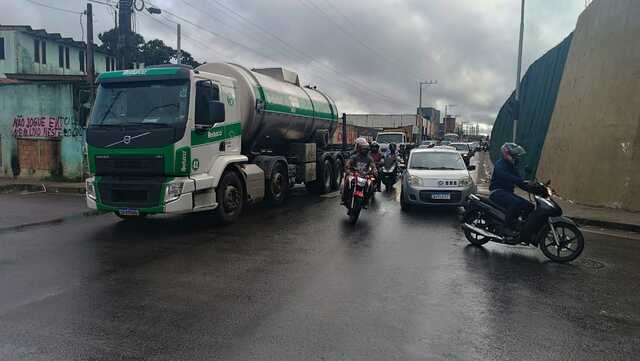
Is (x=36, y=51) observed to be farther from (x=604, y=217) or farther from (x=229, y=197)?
(x=604, y=217)

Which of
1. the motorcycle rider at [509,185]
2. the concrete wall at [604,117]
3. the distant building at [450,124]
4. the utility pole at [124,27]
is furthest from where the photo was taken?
the distant building at [450,124]

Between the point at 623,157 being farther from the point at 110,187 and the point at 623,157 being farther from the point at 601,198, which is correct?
the point at 110,187

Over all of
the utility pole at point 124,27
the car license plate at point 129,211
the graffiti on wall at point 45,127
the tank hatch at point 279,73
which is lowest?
the car license plate at point 129,211

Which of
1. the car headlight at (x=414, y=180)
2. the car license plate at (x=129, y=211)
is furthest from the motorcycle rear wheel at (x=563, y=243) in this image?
the car license plate at (x=129, y=211)

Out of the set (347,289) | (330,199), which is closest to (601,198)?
(330,199)

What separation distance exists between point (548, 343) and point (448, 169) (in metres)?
8.63

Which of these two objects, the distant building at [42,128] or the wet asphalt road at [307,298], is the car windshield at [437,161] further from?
the distant building at [42,128]

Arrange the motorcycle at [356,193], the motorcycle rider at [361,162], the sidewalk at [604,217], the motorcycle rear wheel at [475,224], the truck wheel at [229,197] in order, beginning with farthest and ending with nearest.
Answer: the motorcycle rider at [361,162] < the motorcycle at [356,193] < the sidewalk at [604,217] < the truck wheel at [229,197] < the motorcycle rear wheel at [475,224]

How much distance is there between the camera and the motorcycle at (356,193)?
411 inches

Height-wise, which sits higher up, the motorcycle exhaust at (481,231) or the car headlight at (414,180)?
the car headlight at (414,180)

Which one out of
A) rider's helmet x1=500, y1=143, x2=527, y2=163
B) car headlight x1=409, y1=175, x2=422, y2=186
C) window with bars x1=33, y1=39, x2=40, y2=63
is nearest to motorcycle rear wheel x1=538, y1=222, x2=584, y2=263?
rider's helmet x1=500, y1=143, x2=527, y2=163

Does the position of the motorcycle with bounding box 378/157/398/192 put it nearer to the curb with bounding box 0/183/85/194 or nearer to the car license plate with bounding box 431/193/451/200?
the car license plate with bounding box 431/193/451/200

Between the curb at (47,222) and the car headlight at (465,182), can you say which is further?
the car headlight at (465,182)

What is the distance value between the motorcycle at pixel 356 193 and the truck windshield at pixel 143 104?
3.87 meters
